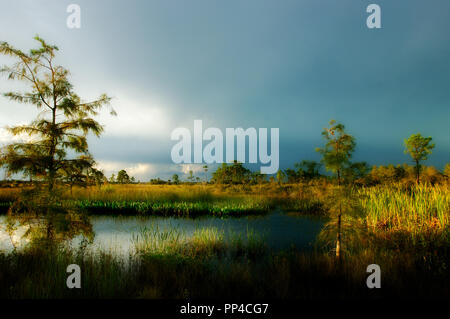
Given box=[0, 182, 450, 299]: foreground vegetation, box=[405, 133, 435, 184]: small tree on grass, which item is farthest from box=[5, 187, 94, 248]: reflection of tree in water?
box=[405, 133, 435, 184]: small tree on grass

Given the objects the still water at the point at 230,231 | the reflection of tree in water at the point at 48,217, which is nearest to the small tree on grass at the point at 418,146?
the still water at the point at 230,231

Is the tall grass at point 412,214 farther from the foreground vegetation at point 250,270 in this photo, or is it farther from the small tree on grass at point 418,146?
the small tree on grass at point 418,146

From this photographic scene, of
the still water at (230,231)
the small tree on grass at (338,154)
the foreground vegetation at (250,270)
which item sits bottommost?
the still water at (230,231)

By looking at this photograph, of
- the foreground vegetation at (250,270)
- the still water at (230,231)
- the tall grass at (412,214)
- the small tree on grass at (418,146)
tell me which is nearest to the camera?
the foreground vegetation at (250,270)

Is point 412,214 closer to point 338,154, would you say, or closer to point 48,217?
point 338,154

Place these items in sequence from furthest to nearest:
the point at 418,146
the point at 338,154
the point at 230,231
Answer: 1. the point at 418,146
2. the point at 230,231
3. the point at 338,154

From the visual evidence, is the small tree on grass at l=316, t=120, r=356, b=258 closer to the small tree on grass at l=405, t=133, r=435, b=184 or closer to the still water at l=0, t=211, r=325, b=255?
the still water at l=0, t=211, r=325, b=255

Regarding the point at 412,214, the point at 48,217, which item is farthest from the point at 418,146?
the point at 48,217

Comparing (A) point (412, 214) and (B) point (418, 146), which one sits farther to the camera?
(B) point (418, 146)

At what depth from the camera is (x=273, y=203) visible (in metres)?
18.8
